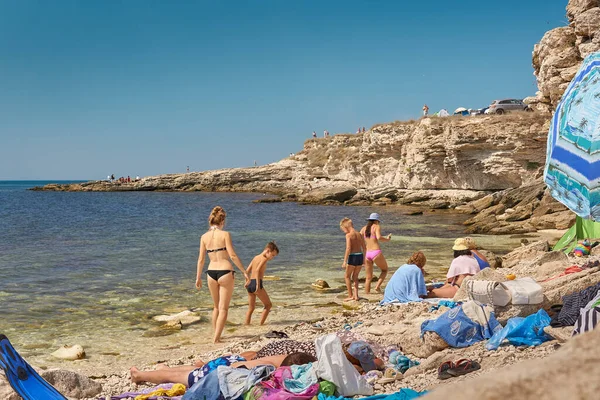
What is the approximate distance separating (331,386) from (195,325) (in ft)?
17.8

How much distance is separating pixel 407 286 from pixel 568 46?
24.4 m

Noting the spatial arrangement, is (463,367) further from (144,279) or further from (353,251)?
(144,279)

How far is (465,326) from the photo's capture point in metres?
5.49

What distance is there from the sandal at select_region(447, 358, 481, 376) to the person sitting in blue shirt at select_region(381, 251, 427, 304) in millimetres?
4171

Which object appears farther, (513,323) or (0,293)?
(0,293)

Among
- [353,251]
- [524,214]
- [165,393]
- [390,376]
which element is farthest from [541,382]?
[524,214]

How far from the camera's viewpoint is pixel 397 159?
5025cm

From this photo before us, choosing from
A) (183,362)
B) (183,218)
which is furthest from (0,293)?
(183,218)

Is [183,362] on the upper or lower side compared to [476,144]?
lower

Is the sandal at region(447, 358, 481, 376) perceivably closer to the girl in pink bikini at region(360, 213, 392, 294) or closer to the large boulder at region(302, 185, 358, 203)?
the girl in pink bikini at region(360, 213, 392, 294)

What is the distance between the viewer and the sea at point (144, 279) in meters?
8.84

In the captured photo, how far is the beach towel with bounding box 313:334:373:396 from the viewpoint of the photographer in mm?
4535

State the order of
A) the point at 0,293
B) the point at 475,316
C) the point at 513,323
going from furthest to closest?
the point at 0,293 < the point at 475,316 < the point at 513,323

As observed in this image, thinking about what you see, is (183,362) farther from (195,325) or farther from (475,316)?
(475,316)
